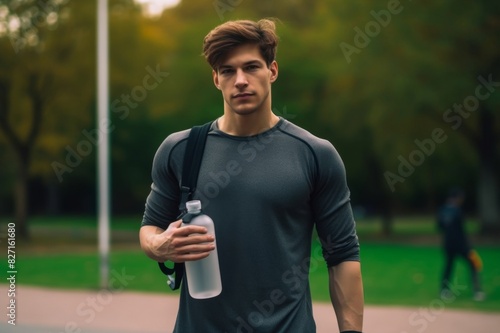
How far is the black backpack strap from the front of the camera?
3102 mm

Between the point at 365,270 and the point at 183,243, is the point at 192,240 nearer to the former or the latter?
the point at 183,243

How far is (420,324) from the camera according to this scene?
37.0 ft

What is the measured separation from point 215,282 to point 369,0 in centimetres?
3017

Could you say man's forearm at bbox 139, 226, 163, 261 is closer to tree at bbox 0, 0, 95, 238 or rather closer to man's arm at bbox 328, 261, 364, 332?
man's arm at bbox 328, 261, 364, 332

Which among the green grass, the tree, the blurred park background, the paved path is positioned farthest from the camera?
the tree

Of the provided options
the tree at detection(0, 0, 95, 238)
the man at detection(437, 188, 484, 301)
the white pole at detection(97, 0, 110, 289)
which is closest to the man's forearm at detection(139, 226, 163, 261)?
the man at detection(437, 188, 484, 301)

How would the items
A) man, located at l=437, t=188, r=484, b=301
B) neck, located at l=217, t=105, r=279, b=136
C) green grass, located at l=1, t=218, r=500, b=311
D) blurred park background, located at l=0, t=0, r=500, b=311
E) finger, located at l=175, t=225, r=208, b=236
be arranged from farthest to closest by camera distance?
blurred park background, located at l=0, t=0, r=500, b=311
green grass, located at l=1, t=218, r=500, b=311
man, located at l=437, t=188, r=484, b=301
neck, located at l=217, t=105, r=279, b=136
finger, located at l=175, t=225, r=208, b=236

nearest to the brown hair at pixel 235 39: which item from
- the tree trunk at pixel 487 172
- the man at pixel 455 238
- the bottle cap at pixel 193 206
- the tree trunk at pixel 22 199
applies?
the bottle cap at pixel 193 206

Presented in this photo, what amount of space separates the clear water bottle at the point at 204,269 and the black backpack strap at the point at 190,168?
0.27 ft

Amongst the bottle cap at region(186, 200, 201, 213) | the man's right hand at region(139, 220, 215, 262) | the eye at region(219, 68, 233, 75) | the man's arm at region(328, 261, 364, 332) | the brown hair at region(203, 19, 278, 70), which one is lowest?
the man's arm at region(328, 261, 364, 332)

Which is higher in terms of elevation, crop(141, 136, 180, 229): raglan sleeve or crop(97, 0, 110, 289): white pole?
crop(97, 0, 110, 289): white pole

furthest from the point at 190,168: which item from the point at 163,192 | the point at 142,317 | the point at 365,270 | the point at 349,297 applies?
the point at 365,270

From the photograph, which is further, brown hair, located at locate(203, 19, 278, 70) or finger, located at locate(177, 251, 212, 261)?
brown hair, located at locate(203, 19, 278, 70)

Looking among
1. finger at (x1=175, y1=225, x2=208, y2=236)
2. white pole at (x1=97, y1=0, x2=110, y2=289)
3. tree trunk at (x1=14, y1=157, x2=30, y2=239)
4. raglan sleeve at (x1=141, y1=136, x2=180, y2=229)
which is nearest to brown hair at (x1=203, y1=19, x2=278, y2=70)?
raglan sleeve at (x1=141, y1=136, x2=180, y2=229)
